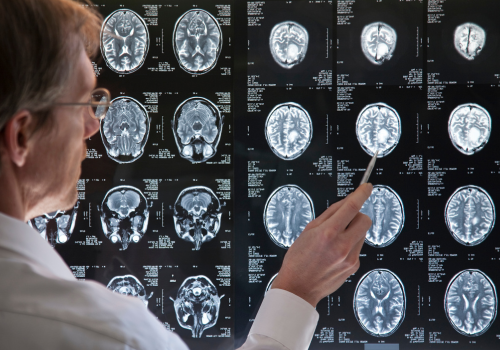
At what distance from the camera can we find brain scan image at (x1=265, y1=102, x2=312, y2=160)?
4.86 ft

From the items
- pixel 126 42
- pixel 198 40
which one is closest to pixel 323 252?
pixel 198 40

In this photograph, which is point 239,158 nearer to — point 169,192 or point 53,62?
point 169,192

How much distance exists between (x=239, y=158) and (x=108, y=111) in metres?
0.53

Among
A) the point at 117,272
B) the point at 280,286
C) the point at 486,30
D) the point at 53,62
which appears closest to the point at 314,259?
the point at 280,286

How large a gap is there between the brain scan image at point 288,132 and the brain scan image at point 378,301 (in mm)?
552

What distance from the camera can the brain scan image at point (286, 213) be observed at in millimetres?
1492

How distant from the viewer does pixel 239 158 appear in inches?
58.5

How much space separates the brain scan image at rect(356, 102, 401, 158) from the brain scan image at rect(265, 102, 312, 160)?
0.20 metres

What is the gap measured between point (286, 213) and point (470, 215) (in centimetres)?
71

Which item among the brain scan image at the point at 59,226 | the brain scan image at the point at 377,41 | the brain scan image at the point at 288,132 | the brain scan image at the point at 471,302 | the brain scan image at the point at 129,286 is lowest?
the brain scan image at the point at 471,302

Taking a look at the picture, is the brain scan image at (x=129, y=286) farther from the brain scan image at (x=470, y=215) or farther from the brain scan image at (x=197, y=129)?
the brain scan image at (x=470, y=215)

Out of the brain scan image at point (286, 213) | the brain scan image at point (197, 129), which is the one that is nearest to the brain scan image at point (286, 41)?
the brain scan image at point (197, 129)

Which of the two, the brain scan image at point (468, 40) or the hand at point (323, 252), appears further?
the brain scan image at point (468, 40)

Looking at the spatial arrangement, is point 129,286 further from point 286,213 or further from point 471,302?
point 471,302
